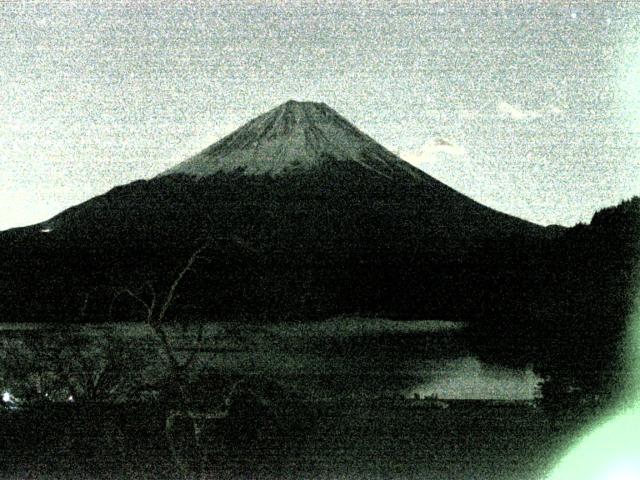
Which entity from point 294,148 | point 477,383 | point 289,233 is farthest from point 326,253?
point 477,383

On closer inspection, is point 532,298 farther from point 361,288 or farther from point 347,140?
point 347,140

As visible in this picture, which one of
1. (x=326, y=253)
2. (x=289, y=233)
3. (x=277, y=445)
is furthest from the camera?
(x=289, y=233)

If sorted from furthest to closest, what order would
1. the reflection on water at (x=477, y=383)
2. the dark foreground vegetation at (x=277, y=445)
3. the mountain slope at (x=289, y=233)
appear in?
the mountain slope at (x=289, y=233) < the reflection on water at (x=477, y=383) < the dark foreground vegetation at (x=277, y=445)

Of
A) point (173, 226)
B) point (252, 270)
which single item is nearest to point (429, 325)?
point (252, 270)

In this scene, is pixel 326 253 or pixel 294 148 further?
pixel 294 148

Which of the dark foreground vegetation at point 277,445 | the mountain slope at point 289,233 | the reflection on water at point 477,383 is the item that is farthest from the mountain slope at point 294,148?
the dark foreground vegetation at point 277,445

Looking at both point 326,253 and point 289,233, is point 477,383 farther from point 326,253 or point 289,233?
point 289,233

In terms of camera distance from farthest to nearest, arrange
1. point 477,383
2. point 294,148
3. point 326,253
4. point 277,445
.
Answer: point 294,148 < point 326,253 < point 477,383 < point 277,445

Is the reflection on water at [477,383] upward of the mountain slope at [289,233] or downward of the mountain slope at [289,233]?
downward

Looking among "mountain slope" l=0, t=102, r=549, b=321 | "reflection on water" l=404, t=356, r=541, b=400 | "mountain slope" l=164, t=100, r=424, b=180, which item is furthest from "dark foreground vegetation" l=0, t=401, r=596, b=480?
"mountain slope" l=164, t=100, r=424, b=180

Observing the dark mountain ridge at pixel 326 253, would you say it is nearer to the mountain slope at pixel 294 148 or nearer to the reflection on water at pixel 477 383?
the mountain slope at pixel 294 148
